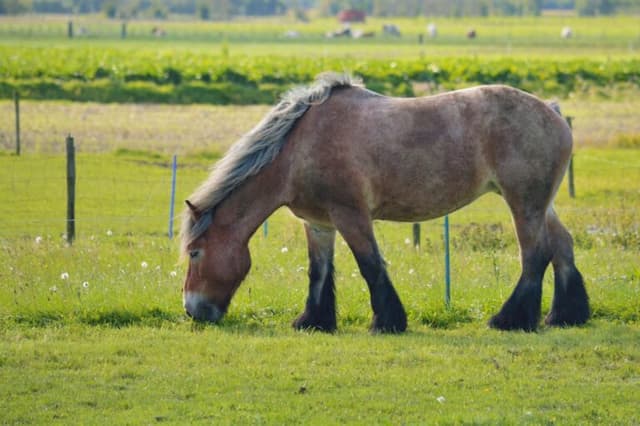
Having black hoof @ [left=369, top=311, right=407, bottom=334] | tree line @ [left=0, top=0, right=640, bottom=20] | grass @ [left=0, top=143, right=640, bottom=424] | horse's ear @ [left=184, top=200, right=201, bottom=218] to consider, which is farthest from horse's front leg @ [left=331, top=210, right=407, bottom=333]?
tree line @ [left=0, top=0, right=640, bottom=20]

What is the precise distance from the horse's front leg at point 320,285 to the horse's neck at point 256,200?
0.59m

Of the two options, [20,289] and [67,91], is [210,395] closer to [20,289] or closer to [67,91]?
[20,289]

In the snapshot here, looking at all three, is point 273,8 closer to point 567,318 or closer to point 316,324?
point 567,318

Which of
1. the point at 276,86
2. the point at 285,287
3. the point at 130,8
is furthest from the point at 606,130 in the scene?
the point at 130,8

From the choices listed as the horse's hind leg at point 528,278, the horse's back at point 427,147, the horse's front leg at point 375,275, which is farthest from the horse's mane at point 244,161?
the horse's hind leg at point 528,278

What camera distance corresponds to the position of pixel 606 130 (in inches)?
1291

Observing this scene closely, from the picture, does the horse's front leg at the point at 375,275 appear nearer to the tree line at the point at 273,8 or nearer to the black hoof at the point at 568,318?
the black hoof at the point at 568,318

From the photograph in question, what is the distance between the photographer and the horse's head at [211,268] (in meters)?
10.5

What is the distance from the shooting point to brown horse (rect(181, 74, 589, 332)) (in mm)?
10547

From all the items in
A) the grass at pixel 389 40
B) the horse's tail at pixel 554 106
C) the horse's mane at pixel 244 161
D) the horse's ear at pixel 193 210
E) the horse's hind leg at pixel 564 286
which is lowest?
the grass at pixel 389 40

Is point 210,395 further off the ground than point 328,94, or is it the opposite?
point 328,94

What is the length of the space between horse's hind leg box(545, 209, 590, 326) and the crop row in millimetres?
30149

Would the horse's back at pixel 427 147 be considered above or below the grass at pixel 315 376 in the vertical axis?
above

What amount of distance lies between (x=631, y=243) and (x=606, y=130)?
A: 58.7ft
